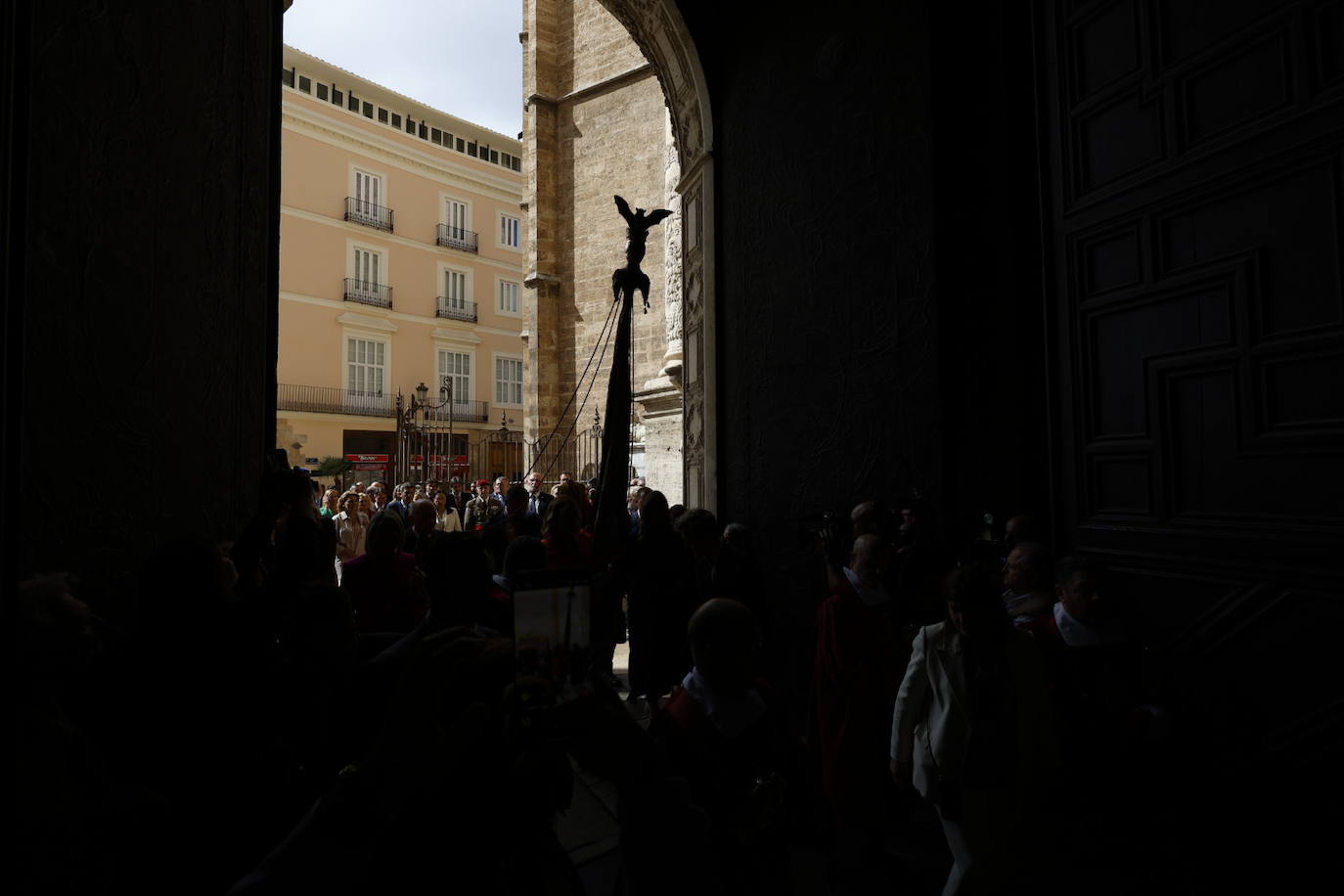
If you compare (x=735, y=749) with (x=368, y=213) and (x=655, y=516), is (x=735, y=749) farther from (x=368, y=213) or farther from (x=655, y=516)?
(x=368, y=213)

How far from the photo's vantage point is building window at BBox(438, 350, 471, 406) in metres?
30.1

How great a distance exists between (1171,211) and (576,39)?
18.9 metres

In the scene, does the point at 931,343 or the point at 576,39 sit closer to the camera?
the point at 931,343

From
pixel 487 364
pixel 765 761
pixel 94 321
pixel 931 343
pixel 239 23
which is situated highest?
pixel 487 364

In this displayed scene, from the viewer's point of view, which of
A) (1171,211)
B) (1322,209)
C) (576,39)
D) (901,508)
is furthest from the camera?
(576,39)

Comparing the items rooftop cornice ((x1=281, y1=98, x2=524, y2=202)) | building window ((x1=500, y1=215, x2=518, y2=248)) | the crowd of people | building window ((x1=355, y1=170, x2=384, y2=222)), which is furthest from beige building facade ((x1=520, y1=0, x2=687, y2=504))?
the crowd of people

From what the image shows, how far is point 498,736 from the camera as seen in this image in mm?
1432

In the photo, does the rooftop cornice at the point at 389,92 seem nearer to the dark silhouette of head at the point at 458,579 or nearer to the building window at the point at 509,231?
the building window at the point at 509,231

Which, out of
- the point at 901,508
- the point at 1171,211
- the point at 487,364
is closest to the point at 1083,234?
the point at 1171,211

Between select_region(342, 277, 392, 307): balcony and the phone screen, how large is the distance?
93.2ft

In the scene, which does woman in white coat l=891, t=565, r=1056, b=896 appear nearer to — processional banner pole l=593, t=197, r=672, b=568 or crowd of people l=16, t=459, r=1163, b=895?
crowd of people l=16, t=459, r=1163, b=895

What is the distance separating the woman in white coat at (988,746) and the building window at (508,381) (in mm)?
30592

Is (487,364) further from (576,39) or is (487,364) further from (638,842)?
(638,842)

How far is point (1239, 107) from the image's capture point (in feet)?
12.0
